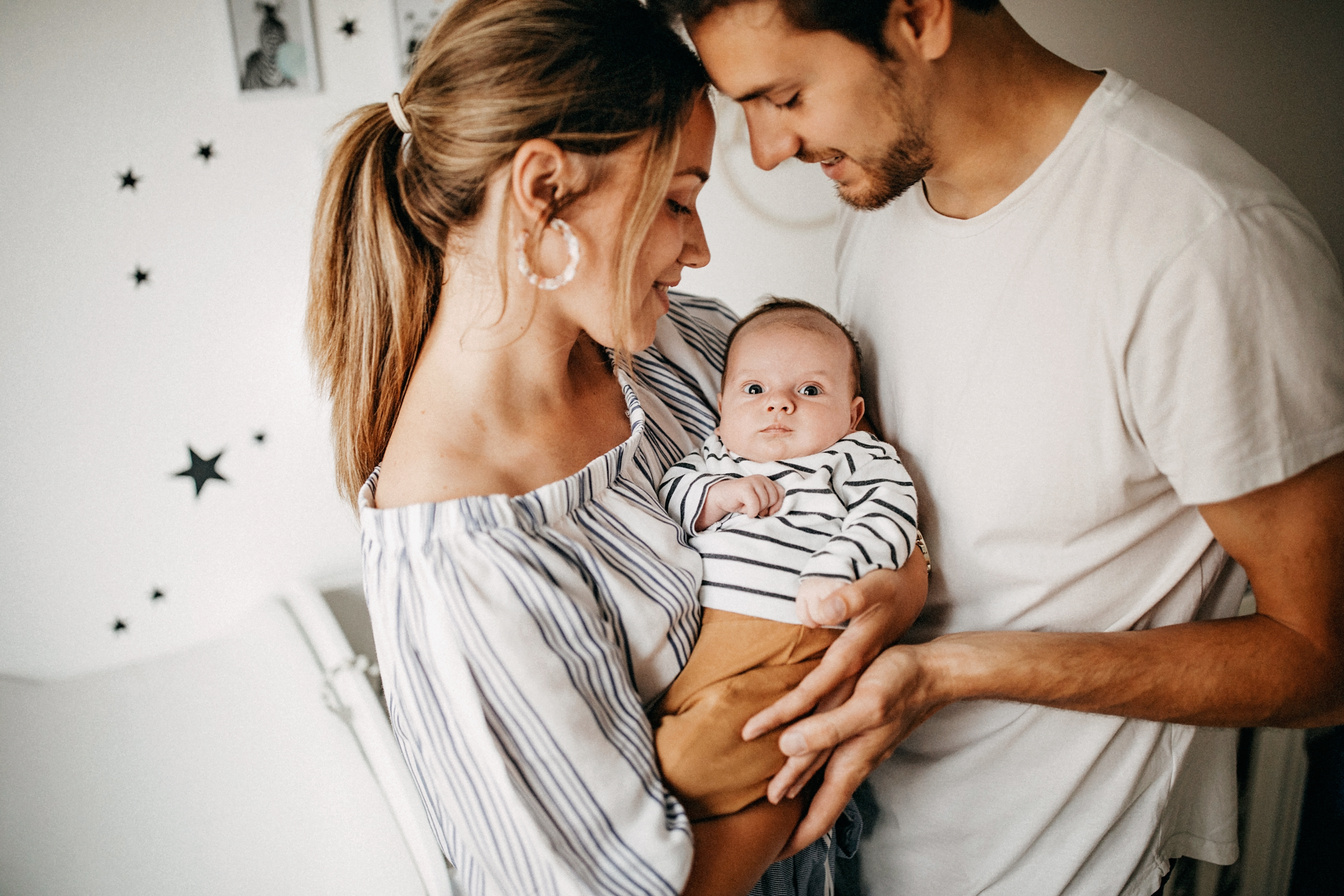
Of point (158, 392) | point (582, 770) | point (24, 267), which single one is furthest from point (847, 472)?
point (24, 267)

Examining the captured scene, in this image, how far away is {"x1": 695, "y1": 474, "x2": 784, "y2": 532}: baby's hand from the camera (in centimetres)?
112

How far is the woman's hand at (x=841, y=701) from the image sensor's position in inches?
38.7

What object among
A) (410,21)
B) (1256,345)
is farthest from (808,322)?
(410,21)

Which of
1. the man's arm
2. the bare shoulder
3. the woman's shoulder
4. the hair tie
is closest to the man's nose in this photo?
the woman's shoulder

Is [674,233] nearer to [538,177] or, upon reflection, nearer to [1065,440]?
[538,177]

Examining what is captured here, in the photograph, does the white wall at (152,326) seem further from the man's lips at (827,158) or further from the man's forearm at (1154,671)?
the man's forearm at (1154,671)

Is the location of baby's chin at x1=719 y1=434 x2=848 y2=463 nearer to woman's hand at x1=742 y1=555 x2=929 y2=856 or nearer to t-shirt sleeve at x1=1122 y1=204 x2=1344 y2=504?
woman's hand at x1=742 y1=555 x2=929 y2=856

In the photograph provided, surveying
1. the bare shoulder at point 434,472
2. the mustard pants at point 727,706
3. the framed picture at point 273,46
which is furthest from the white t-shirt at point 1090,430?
the framed picture at point 273,46

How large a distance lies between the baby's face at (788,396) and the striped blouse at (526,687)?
33cm

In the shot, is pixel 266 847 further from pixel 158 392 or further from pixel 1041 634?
pixel 1041 634

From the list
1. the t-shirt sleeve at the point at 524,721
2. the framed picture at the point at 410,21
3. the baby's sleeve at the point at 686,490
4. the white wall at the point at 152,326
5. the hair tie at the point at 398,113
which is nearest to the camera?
the t-shirt sleeve at the point at 524,721

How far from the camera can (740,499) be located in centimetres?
112

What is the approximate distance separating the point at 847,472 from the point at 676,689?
408 millimetres

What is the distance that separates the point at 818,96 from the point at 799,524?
0.58m
